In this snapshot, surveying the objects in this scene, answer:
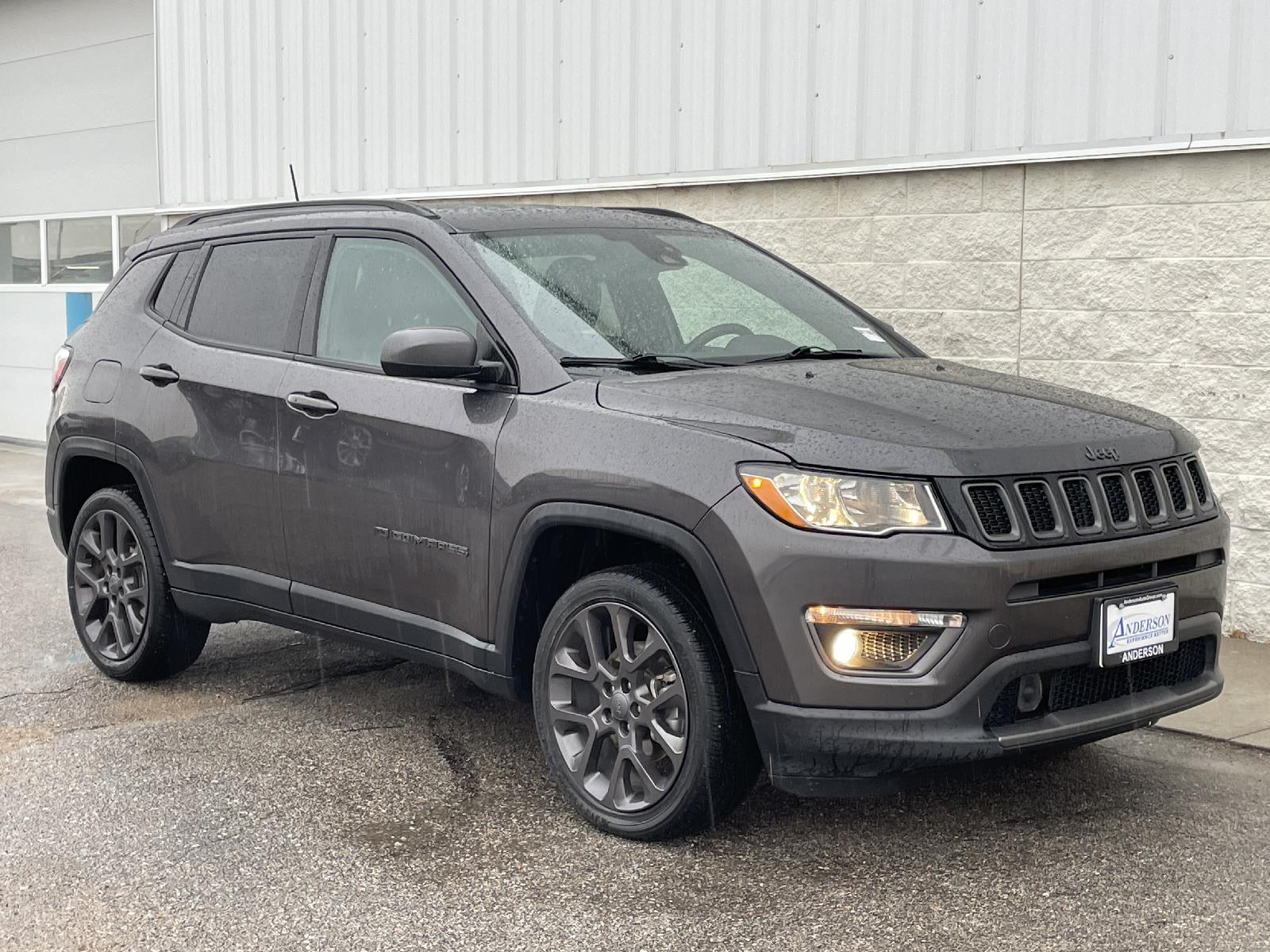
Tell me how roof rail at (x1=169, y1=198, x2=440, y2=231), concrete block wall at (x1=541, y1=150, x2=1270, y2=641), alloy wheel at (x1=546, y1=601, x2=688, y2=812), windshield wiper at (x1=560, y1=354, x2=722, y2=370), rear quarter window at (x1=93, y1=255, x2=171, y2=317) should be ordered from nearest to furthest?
alloy wheel at (x1=546, y1=601, x2=688, y2=812) → windshield wiper at (x1=560, y1=354, x2=722, y2=370) → roof rail at (x1=169, y1=198, x2=440, y2=231) → rear quarter window at (x1=93, y1=255, x2=171, y2=317) → concrete block wall at (x1=541, y1=150, x2=1270, y2=641)

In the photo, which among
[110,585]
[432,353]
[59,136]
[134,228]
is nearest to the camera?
[432,353]

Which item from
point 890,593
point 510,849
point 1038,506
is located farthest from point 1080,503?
point 510,849

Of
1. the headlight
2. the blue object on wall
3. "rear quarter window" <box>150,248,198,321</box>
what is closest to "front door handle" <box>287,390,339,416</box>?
"rear quarter window" <box>150,248,198,321</box>

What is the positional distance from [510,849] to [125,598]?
2.51m

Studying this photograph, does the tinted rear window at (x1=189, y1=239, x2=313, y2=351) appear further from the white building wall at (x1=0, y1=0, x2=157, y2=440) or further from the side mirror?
the white building wall at (x1=0, y1=0, x2=157, y2=440)

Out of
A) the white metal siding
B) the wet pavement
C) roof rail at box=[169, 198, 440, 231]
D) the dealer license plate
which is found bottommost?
the wet pavement

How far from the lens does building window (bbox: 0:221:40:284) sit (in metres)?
15.0

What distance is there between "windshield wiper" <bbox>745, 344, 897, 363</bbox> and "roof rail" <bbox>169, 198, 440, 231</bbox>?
1.20m

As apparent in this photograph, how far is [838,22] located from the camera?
8.12m

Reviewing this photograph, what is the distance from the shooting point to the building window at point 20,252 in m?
15.0

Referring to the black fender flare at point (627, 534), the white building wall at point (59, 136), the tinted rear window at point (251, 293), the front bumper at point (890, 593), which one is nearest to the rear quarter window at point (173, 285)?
the tinted rear window at point (251, 293)

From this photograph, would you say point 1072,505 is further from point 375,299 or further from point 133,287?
point 133,287

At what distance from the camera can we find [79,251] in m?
14.5

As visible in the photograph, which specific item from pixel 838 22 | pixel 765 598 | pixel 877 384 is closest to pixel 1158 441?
pixel 877 384
